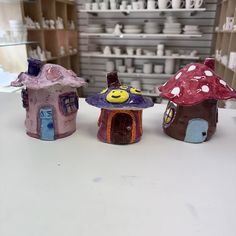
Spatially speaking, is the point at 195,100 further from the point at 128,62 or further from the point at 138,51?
the point at 128,62

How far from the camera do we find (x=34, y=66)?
620mm

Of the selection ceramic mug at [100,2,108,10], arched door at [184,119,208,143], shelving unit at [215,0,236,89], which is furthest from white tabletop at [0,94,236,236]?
ceramic mug at [100,2,108,10]

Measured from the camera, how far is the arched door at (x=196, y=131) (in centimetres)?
64

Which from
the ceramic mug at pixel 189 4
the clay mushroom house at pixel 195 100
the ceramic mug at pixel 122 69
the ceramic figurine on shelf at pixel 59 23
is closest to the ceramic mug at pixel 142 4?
the ceramic mug at pixel 189 4

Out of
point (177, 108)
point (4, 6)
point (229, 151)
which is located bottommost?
point (229, 151)

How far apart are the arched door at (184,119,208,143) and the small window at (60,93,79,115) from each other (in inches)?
12.4

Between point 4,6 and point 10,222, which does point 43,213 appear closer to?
point 10,222

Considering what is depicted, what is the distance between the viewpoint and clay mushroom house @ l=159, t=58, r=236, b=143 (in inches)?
24.0

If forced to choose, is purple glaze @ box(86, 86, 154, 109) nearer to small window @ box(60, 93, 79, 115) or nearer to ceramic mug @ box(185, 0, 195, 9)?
small window @ box(60, 93, 79, 115)

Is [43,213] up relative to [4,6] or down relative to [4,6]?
down

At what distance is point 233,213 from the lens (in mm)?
416

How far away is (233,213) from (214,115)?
1.00ft

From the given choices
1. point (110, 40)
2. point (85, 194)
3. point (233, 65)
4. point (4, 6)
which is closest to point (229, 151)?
point (85, 194)

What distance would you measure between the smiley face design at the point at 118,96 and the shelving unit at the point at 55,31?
6.59 feet
